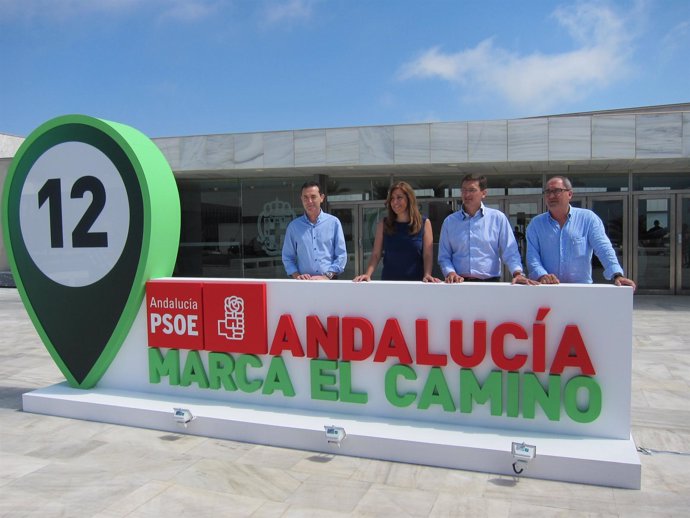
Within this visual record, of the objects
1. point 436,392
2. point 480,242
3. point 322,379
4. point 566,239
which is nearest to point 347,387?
point 322,379

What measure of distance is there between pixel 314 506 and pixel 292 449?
2.67ft

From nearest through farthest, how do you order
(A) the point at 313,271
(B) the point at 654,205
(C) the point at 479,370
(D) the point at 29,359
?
(C) the point at 479,370, (A) the point at 313,271, (D) the point at 29,359, (B) the point at 654,205

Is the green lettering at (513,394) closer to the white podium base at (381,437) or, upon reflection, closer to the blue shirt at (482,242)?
the white podium base at (381,437)

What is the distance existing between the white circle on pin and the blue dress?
2140 millimetres

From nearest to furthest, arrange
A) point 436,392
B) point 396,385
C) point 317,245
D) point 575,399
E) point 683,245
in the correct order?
point 575,399, point 436,392, point 396,385, point 317,245, point 683,245

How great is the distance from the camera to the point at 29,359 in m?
6.70

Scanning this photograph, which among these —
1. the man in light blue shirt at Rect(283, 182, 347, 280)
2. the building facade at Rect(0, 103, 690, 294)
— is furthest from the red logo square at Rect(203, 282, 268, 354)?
the building facade at Rect(0, 103, 690, 294)

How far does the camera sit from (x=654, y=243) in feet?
37.9

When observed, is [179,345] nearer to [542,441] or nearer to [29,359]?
[542,441]

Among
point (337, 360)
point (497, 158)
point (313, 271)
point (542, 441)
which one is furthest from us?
point (497, 158)

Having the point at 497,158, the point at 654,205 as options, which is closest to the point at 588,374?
the point at 497,158

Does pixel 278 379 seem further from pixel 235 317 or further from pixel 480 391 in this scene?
pixel 480 391

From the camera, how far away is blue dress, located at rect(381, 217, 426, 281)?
4.12 metres

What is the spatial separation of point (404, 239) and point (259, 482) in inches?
78.1
